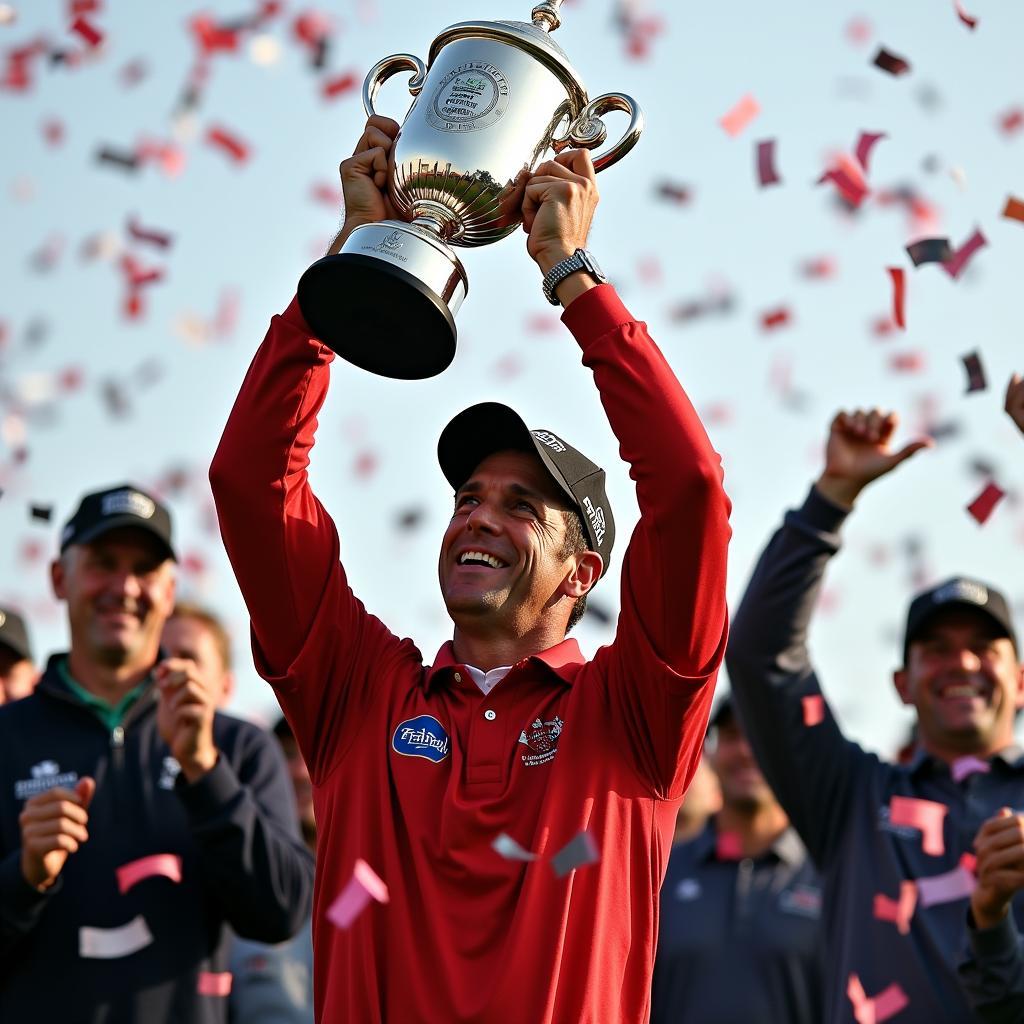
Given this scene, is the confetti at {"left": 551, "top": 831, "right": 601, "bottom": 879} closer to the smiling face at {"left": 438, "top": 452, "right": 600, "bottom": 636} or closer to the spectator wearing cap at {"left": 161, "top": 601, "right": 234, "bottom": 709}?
the smiling face at {"left": 438, "top": 452, "right": 600, "bottom": 636}

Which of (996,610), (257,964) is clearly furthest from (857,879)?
(257,964)

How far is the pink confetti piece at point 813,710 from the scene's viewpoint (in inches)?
278

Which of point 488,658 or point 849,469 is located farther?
point 849,469

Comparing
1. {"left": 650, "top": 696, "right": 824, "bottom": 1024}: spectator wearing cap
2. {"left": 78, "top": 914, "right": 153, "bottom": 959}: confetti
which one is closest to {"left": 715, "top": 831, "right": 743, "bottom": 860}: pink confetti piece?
{"left": 650, "top": 696, "right": 824, "bottom": 1024}: spectator wearing cap

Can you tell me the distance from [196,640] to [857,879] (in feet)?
10.3

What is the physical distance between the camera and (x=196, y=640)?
26.8ft

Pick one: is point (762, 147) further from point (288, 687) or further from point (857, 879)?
point (288, 687)

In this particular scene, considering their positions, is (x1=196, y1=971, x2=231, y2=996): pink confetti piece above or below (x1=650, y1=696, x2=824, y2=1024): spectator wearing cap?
below

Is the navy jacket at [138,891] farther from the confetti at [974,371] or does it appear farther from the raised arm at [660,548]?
the confetti at [974,371]

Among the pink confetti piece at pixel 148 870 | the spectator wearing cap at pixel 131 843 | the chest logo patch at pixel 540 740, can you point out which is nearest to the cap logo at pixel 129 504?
the spectator wearing cap at pixel 131 843

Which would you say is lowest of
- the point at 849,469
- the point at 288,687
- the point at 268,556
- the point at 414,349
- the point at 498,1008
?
the point at 498,1008

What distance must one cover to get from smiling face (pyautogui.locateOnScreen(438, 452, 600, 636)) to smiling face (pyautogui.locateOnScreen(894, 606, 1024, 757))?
259 centimetres

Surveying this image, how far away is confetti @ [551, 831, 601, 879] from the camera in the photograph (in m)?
4.13

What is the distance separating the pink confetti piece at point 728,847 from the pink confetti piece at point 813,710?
172 cm
